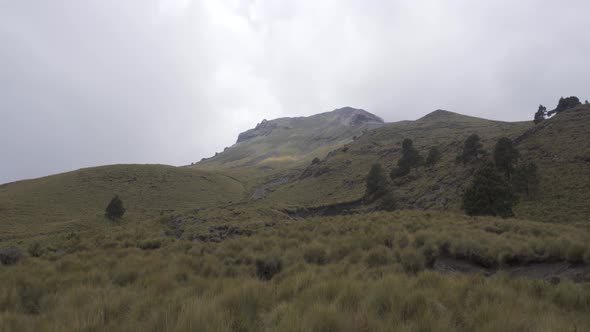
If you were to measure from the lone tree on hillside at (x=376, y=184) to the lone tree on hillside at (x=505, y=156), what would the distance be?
557 inches

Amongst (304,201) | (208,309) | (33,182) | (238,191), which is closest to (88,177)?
(33,182)

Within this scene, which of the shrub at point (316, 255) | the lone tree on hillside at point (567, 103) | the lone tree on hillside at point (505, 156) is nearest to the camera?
the shrub at point (316, 255)

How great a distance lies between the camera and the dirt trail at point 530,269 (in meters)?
6.88

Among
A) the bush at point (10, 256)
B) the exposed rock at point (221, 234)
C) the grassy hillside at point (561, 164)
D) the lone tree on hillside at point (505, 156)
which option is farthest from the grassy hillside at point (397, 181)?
the bush at point (10, 256)

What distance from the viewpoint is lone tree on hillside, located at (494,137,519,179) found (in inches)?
1433

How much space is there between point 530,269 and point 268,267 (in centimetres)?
680

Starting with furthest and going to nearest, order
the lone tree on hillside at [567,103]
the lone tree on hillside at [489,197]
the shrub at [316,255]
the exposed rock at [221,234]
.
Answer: the lone tree on hillside at [567,103] < the lone tree on hillside at [489,197] < the exposed rock at [221,234] < the shrub at [316,255]

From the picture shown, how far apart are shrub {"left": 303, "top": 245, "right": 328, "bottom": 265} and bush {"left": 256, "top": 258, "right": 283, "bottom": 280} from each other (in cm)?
89

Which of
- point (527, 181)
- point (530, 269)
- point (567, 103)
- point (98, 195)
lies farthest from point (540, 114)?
point (98, 195)

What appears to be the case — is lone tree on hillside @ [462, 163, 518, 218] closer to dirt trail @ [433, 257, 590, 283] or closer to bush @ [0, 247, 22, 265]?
dirt trail @ [433, 257, 590, 283]

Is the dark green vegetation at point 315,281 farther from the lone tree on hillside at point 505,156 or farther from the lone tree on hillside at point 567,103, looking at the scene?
the lone tree on hillside at point 567,103

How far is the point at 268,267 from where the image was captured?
8.16m

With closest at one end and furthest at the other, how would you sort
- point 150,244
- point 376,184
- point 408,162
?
1. point 150,244
2. point 376,184
3. point 408,162

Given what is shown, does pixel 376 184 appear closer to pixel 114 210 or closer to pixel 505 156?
pixel 505 156
